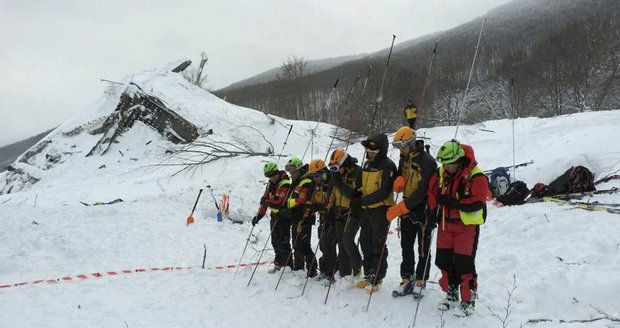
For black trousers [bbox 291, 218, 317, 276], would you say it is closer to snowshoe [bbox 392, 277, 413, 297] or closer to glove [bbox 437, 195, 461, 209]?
snowshoe [bbox 392, 277, 413, 297]

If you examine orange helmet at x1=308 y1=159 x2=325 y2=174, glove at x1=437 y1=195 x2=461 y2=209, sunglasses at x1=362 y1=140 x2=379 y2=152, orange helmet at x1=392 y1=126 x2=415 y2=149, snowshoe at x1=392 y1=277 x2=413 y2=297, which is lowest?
snowshoe at x1=392 y1=277 x2=413 y2=297

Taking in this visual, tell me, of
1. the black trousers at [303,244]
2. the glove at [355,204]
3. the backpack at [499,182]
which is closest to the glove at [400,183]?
the glove at [355,204]

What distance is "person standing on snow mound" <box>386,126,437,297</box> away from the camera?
5.44 metres

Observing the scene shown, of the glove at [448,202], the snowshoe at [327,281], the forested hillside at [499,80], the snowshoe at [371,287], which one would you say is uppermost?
the forested hillside at [499,80]

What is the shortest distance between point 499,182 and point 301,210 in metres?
6.76

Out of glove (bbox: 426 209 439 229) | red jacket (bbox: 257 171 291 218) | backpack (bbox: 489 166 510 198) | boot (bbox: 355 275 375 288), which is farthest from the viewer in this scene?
backpack (bbox: 489 166 510 198)

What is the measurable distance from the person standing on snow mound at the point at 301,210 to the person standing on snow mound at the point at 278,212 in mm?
227

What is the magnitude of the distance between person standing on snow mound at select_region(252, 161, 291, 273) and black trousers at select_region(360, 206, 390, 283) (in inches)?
71.8

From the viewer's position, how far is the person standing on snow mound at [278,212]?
752 cm

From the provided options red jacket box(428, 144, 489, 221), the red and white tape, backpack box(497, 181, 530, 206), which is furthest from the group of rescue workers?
backpack box(497, 181, 530, 206)

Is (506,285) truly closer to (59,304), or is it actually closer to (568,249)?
(568,249)

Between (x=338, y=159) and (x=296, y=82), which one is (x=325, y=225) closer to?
(x=338, y=159)

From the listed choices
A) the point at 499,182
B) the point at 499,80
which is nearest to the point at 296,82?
the point at 499,80

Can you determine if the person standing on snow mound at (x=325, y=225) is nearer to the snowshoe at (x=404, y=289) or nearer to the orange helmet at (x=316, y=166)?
the orange helmet at (x=316, y=166)
